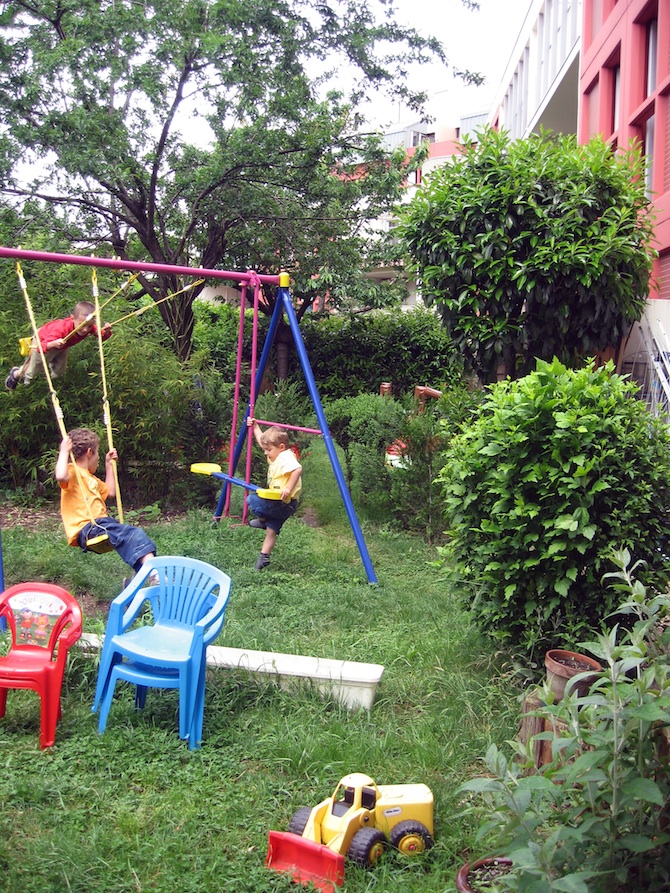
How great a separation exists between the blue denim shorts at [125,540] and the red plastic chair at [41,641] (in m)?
1.07

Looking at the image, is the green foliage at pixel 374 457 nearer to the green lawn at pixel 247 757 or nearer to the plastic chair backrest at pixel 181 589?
the green lawn at pixel 247 757

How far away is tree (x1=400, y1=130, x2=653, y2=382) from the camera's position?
6.82m

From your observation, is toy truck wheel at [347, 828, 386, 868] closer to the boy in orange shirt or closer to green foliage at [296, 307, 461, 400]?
the boy in orange shirt

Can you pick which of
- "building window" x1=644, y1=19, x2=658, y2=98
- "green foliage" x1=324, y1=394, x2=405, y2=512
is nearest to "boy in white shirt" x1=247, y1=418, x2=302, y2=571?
"green foliage" x1=324, y1=394, x2=405, y2=512

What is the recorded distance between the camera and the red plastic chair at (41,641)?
366cm

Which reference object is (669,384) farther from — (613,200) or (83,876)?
(83,876)

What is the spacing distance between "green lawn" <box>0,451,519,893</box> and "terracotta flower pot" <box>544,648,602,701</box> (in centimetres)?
41

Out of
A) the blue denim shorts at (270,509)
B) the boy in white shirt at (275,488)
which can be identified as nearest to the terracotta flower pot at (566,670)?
the boy in white shirt at (275,488)

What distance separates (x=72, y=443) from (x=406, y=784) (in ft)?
10.8

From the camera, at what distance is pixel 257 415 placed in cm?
926

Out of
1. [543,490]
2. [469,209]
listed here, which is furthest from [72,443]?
[469,209]

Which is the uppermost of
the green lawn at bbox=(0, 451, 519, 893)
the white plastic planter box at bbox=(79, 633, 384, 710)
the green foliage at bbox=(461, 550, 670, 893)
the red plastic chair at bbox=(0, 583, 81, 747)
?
the green foliage at bbox=(461, 550, 670, 893)

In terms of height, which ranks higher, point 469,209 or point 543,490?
point 469,209

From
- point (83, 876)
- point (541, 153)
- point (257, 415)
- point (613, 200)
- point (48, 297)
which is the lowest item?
point (83, 876)
